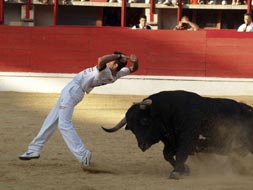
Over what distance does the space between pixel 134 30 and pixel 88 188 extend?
7808 mm

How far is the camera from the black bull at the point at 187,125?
637 cm

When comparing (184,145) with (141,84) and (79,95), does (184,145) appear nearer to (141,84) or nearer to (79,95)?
(79,95)

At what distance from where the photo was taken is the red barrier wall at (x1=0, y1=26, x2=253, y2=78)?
43.8 feet

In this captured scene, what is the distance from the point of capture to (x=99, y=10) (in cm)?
1931

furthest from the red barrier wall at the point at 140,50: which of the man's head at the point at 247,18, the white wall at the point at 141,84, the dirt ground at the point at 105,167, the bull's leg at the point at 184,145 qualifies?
the bull's leg at the point at 184,145

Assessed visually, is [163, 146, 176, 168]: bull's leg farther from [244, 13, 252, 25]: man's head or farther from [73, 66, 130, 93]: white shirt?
[244, 13, 252, 25]: man's head

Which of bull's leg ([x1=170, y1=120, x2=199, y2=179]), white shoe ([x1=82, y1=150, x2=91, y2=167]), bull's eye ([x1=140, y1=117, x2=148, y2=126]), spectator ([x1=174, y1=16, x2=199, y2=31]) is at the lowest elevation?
white shoe ([x1=82, y1=150, x2=91, y2=167])

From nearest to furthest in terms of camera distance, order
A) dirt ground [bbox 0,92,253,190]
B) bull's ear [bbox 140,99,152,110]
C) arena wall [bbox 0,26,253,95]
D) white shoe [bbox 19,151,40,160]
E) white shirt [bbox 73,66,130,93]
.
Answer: dirt ground [bbox 0,92,253,190] < bull's ear [bbox 140,99,152,110] < white shirt [bbox 73,66,130,93] < white shoe [bbox 19,151,40,160] < arena wall [bbox 0,26,253,95]

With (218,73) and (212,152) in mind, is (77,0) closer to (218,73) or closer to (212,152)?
(218,73)

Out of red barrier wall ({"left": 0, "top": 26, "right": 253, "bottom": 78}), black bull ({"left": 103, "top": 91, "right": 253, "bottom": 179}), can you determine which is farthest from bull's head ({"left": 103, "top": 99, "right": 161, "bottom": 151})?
red barrier wall ({"left": 0, "top": 26, "right": 253, "bottom": 78})

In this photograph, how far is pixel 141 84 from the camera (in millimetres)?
13172

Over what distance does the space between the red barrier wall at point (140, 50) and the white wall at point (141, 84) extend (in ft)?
0.36

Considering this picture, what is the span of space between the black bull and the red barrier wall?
674 cm

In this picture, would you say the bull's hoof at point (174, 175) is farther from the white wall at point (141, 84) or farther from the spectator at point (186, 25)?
the spectator at point (186, 25)
